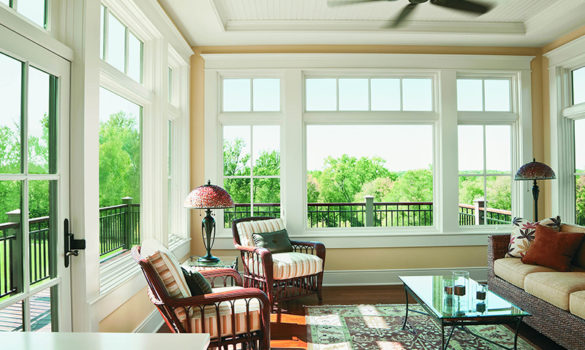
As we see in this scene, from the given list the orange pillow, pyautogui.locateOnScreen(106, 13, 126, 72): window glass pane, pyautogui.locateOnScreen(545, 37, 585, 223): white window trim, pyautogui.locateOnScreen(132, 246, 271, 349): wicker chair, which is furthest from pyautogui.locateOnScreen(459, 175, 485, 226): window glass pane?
pyautogui.locateOnScreen(106, 13, 126, 72): window glass pane

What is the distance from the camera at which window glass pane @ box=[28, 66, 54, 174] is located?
1799 millimetres

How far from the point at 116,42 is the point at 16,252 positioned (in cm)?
176

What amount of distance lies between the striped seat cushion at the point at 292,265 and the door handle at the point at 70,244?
1.80m

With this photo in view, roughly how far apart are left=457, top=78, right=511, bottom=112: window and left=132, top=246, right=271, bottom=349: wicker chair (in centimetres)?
382

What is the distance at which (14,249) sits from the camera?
167 cm

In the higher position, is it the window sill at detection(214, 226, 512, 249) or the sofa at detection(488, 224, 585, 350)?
the window sill at detection(214, 226, 512, 249)

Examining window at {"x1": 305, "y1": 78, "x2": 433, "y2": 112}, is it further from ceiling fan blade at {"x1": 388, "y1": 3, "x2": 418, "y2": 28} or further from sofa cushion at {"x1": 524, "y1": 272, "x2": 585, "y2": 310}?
sofa cushion at {"x1": 524, "y1": 272, "x2": 585, "y2": 310}

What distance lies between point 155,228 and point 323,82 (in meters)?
2.69

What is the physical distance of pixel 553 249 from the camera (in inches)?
125

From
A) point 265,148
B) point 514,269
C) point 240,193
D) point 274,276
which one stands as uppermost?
point 265,148

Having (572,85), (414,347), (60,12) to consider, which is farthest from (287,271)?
(572,85)

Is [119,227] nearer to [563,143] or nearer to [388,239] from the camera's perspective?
[388,239]

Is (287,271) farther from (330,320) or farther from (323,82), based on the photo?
(323,82)

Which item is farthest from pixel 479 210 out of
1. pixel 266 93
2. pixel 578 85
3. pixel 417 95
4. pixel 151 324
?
pixel 151 324
